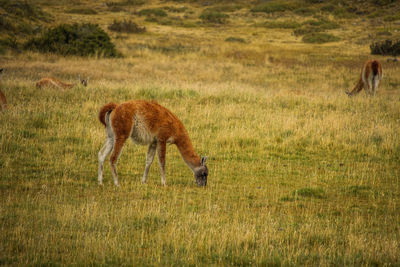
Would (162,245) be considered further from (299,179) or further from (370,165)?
(370,165)

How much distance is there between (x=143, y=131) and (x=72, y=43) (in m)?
21.6

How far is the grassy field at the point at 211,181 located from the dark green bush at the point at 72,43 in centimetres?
450

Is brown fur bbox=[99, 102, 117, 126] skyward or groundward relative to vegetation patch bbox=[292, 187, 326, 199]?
skyward

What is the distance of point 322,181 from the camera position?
30.1 feet

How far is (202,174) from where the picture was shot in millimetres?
8391

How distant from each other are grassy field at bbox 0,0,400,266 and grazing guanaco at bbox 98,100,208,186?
1.51ft

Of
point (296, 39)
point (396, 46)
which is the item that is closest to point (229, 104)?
point (396, 46)

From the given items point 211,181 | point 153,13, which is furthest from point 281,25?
point 211,181

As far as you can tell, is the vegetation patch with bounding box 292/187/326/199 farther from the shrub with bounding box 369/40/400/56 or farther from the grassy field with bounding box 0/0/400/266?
A: the shrub with bounding box 369/40/400/56

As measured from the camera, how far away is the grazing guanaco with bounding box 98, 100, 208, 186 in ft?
26.5

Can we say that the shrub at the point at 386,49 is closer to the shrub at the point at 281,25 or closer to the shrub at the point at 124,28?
the shrub at the point at 281,25

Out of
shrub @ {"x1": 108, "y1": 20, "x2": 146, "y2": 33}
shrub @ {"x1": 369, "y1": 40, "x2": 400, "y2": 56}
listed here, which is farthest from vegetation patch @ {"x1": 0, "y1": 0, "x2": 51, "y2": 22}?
shrub @ {"x1": 369, "y1": 40, "x2": 400, "y2": 56}

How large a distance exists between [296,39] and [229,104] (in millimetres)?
31727

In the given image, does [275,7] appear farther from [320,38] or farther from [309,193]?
[309,193]
